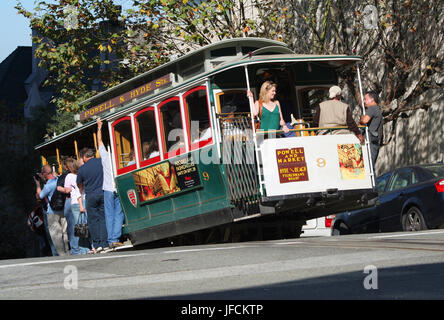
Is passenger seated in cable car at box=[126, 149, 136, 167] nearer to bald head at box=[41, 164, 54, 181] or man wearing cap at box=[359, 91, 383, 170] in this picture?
bald head at box=[41, 164, 54, 181]

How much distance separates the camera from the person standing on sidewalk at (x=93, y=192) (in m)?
13.9

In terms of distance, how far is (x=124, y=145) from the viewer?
573 inches

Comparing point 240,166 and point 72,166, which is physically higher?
point 72,166

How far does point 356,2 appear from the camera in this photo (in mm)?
22469

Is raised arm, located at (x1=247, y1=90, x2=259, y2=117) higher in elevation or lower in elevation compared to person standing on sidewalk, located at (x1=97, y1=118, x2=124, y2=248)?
higher

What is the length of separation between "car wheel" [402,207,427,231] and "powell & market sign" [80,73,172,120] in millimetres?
4866

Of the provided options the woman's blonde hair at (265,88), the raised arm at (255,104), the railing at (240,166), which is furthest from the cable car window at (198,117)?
the woman's blonde hair at (265,88)

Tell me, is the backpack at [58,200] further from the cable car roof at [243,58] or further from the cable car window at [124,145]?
the cable car roof at [243,58]

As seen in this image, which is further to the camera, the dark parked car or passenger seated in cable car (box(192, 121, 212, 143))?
the dark parked car

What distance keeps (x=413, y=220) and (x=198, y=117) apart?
435 centimetres

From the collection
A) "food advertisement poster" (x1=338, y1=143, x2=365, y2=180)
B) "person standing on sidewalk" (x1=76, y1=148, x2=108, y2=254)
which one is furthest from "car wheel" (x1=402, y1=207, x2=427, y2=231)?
"person standing on sidewalk" (x1=76, y1=148, x2=108, y2=254)

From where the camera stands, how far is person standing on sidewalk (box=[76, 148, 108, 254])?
13883 mm

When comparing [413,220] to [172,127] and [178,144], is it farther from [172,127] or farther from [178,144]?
[172,127]

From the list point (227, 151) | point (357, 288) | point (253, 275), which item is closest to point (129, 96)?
point (227, 151)
